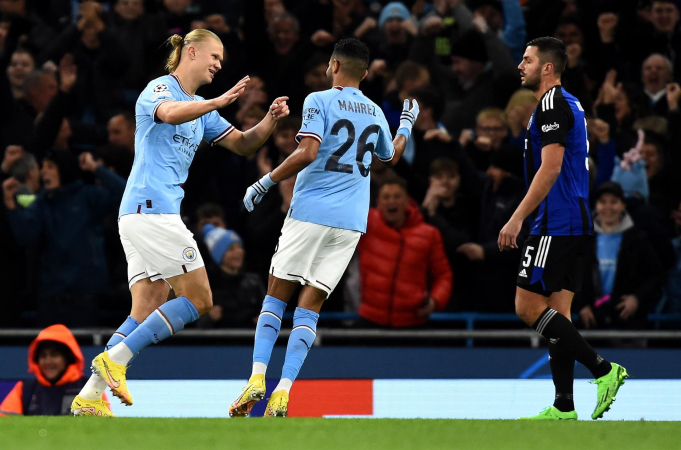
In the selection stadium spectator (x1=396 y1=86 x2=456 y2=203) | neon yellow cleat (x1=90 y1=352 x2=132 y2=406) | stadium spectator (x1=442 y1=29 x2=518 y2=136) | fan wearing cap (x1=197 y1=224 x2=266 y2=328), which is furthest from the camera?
stadium spectator (x1=442 y1=29 x2=518 y2=136)

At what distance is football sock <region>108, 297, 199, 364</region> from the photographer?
19.1 ft

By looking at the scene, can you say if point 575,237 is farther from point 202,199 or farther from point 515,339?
point 202,199

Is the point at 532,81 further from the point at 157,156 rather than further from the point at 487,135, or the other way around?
the point at 487,135

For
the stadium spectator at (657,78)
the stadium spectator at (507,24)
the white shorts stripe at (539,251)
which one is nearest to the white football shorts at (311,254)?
the white shorts stripe at (539,251)

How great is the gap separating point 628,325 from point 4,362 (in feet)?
17.4

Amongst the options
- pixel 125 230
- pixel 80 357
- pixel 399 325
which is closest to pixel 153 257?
pixel 125 230

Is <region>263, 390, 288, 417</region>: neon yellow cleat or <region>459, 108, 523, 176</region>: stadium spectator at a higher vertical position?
<region>459, 108, 523, 176</region>: stadium spectator

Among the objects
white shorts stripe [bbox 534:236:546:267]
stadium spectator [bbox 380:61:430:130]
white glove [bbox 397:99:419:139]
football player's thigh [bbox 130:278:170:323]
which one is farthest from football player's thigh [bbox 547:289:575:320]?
stadium spectator [bbox 380:61:430:130]

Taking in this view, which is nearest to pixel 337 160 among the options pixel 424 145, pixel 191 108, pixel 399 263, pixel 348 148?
pixel 348 148

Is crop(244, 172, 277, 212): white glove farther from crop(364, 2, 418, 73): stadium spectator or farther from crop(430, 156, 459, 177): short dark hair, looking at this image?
crop(364, 2, 418, 73): stadium spectator

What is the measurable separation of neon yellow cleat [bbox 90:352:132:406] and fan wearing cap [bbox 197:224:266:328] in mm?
3302

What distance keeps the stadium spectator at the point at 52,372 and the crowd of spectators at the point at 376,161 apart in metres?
1.20

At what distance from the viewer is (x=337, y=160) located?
6391mm

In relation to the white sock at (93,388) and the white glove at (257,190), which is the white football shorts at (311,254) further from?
the white sock at (93,388)
